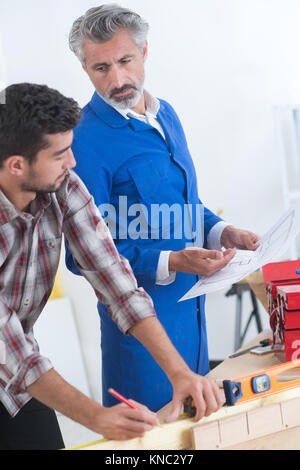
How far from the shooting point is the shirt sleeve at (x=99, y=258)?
3.36ft

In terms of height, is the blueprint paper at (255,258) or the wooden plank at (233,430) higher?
the blueprint paper at (255,258)

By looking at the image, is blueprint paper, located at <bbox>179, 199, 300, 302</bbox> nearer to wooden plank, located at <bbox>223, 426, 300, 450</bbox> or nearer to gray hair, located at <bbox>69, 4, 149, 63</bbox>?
wooden plank, located at <bbox>223, 426, 300, 450</bbox>

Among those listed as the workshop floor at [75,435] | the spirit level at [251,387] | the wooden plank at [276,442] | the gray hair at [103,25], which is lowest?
the workshop floor at [75,435]

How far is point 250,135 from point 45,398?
9.10 feet

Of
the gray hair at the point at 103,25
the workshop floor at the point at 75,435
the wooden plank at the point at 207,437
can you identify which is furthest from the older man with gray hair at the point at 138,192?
the workshop floor at the point at 75,435

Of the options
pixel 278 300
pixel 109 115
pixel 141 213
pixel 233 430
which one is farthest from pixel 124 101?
pixel 233 430

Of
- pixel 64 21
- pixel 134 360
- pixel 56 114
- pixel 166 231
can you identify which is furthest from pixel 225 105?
pixel 56 114

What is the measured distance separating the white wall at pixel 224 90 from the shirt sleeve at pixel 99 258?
2016 millimetres

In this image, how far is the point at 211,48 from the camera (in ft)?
10.6

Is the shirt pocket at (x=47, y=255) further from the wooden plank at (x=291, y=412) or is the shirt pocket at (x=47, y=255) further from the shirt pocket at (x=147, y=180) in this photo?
the wooden plank at (x=291, y=412)

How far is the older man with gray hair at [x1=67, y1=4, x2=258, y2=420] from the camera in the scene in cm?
132

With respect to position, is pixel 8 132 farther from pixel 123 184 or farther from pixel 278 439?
pixel 278 439

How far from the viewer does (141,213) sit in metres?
1.37

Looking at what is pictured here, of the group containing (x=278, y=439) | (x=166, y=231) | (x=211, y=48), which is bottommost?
(x=278, y=439)
